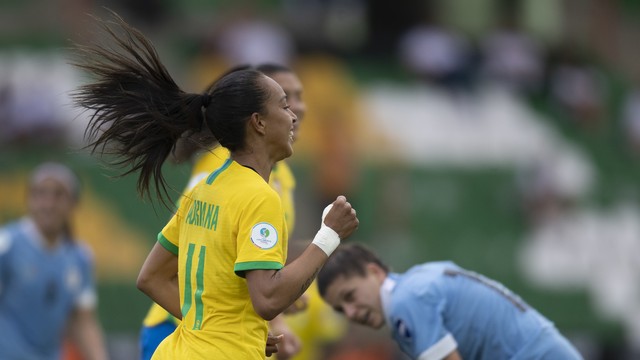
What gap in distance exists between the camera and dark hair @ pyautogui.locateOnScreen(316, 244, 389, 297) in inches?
239

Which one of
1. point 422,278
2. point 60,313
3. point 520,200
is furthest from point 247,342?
point 520,200

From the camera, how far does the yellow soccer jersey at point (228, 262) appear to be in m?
4.47

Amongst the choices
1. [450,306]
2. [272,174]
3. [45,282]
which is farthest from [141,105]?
[45,282]

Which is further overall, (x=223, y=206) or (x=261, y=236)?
(x=223, y=206)

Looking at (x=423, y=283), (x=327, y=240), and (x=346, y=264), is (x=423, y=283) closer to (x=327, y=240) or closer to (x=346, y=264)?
(x=346, y=264)

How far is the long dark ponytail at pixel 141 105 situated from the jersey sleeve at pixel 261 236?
0.48m

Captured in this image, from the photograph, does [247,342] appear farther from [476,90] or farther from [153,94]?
[476,90]

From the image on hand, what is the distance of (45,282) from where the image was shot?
8.52m

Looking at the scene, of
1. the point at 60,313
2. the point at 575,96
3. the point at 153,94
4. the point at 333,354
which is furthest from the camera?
the point at 575,96

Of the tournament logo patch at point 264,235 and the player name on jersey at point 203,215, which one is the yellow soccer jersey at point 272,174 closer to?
the player name on jersey at point 203,215

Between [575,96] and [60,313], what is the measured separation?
34.6 feet

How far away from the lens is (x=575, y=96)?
685 inches

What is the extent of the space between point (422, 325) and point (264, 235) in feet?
5.05

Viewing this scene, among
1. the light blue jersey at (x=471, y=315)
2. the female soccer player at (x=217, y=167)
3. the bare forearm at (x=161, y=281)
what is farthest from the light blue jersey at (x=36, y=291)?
the bare forearm at (x=161, y=281)
